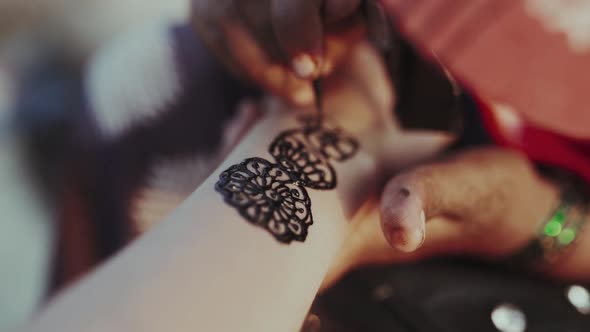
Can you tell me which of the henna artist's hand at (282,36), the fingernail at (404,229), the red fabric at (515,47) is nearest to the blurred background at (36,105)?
the henna artist's hand at (282,36)

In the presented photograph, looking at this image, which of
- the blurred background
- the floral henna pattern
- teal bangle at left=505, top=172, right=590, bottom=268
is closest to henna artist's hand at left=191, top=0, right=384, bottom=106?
the floral henna pattern

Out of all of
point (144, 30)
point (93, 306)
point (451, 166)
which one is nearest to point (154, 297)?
point (93, 306)

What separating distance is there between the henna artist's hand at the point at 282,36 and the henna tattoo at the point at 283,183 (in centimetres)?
6

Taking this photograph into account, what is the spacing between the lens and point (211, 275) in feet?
1.15

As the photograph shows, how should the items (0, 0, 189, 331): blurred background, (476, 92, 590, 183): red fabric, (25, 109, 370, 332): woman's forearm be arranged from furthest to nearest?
(0, 0, 189, 331): blurred background < (476, 92, 590, 183): red fabric < (25, 109, 370, 332): woman's forearm

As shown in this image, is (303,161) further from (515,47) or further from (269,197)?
(515,47)

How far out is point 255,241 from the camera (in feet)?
1.21

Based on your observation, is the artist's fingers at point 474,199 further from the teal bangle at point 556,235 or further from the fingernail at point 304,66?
the fingernail at point 304,66

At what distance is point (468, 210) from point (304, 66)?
0.65 ft

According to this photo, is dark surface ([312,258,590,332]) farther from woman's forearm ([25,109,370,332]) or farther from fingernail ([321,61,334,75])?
fingernail ([321,61,334,75])

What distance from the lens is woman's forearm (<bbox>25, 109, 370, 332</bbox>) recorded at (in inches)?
13.4

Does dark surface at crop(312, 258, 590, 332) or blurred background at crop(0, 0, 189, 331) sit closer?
dark surface at crop(312, 258, 590, 332)

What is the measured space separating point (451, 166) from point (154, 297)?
282 millimetres

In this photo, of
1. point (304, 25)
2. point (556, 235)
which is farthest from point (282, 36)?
point (556, 235)
